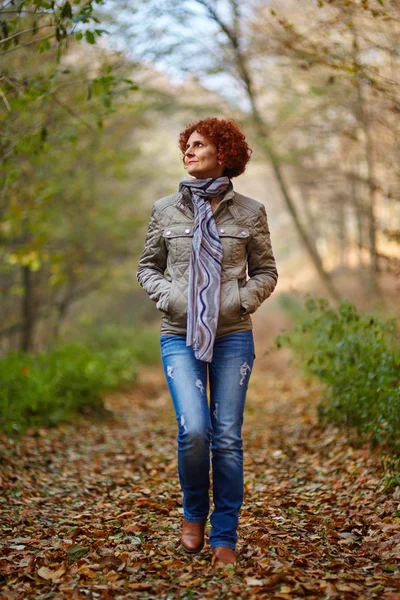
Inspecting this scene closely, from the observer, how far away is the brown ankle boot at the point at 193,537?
367cm

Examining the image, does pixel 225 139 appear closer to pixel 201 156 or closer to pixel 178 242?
pixel 201 156

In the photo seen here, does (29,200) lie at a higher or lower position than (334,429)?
higher

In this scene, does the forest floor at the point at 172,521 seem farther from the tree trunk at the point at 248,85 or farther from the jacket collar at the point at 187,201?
the tree trunk at the point at 248,85

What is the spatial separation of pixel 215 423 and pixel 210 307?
0.66 m

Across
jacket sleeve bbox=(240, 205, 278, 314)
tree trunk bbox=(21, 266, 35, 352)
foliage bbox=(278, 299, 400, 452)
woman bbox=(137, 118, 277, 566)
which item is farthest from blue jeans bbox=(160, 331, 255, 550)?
tree trunk bbox=(21, 266, 35, 352)

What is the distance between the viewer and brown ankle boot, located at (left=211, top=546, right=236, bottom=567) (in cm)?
349

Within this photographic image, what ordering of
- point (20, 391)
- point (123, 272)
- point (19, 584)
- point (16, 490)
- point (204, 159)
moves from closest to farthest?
point (19, 584) → point (204, 159) → point (16, 490) → point (20, 391) → point (123, 272)

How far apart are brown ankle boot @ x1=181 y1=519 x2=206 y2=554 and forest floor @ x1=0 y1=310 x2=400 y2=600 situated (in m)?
0.06

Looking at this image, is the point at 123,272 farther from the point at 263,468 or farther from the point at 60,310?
the point at 263,468

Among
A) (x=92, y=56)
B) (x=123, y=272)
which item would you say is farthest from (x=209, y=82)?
(x=123, y=272)

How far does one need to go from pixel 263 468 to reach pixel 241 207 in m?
3.14

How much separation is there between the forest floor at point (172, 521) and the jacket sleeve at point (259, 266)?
57.9 inches

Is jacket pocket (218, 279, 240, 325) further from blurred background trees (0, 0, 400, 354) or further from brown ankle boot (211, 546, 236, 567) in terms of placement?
blurred background trees (0, 0, 400, 354)

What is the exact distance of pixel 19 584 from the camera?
3416 millimetres
